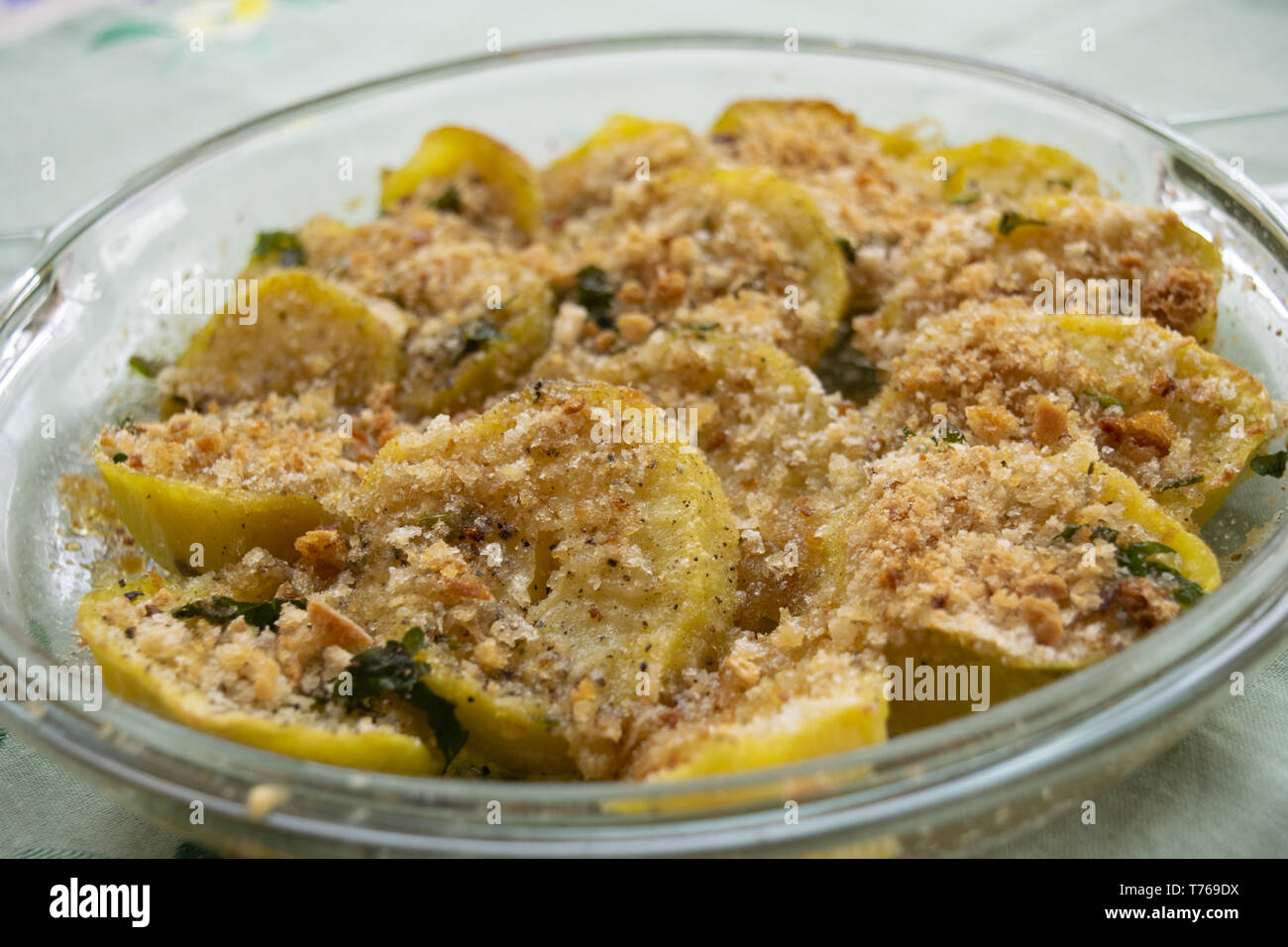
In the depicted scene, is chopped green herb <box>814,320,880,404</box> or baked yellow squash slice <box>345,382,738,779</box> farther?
chopped green herb <box>814,320,880,404</box>

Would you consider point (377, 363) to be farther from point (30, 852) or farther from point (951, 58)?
point (951, 58)

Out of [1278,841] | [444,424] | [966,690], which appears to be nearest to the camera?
[966,690]

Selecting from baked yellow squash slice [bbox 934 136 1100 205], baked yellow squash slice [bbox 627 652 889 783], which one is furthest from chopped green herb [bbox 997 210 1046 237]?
baked yellow squash slice [bbox 627 652 889 783]

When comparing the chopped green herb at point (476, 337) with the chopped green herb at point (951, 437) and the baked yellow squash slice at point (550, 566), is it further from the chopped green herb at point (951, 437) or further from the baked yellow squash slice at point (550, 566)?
the chopped green herb at point (951, 437)

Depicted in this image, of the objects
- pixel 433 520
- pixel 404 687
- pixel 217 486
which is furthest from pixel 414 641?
pixel 217 486

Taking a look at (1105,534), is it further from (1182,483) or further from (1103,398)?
(1103,398)

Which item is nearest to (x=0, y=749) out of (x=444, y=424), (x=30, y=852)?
(x=30, y=852)

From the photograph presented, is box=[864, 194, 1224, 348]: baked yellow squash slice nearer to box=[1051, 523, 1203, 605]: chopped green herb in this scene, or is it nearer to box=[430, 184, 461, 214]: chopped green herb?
box=[1051, 523, 1203, 605]: chopped green herb
